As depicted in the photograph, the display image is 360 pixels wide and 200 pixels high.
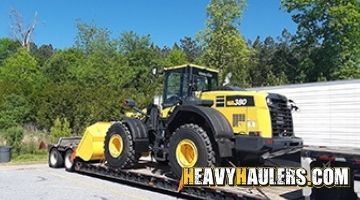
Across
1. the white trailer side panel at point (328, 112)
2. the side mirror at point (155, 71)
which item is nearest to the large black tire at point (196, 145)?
the side mirror at point (155, 71)

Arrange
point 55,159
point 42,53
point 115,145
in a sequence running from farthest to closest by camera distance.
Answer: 1. point 42,53
2. point 55,159
3. point 115,145

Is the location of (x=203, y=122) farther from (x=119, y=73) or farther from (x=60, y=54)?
(x=60, y=54)

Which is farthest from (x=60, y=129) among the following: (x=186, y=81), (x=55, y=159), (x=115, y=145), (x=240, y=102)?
(x=240, y=102)

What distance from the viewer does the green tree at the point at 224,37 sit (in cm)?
3812

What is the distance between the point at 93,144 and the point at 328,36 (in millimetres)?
27996

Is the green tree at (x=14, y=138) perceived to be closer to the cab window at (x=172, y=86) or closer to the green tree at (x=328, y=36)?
the cab window at (x=172, y=86)

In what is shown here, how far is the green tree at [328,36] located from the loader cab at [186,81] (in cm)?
2591

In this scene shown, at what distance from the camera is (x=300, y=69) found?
3941cm

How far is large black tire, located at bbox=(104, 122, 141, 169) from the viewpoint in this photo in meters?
10.8

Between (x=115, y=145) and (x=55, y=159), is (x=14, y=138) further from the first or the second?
(x=115, y=145)

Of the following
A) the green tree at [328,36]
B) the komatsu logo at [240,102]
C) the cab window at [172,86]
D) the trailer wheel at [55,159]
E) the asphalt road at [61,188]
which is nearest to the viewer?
the komatsu logo at [240,102]

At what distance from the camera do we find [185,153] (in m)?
9.48

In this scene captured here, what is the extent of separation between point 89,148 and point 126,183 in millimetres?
1638
